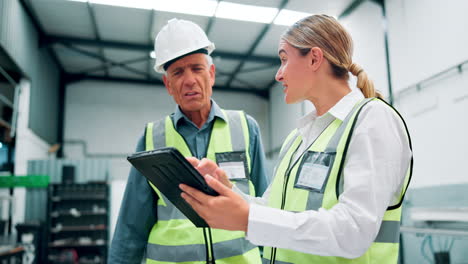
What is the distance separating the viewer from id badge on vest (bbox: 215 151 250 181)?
66.2 inches

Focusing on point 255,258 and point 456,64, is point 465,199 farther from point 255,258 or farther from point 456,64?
point 255,258

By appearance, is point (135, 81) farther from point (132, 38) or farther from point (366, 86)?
point (366, 86)

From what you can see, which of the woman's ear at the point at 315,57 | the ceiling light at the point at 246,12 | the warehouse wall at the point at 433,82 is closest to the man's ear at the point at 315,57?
Result: the woman's ear at the point at 315,57

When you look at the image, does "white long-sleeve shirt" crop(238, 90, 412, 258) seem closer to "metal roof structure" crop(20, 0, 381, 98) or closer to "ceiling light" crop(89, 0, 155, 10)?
"metal roof structure" crop(20, 0, 381, 98)

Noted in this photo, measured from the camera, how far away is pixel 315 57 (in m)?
1.16

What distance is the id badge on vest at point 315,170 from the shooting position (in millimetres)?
1007

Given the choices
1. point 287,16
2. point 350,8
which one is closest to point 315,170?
point 287,16

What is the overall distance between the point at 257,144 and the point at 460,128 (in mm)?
4282

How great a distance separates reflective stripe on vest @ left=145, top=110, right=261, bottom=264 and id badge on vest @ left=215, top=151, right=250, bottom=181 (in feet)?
0.06

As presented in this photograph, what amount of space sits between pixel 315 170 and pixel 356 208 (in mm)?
213

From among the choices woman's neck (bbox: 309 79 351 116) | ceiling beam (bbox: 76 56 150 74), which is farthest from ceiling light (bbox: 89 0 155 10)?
woman's neck (bbox: 309 79 351 116)

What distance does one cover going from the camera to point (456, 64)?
504cm

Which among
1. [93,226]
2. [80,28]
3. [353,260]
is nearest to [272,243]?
[353,260]

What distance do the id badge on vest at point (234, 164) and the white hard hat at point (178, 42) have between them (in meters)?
0.51
